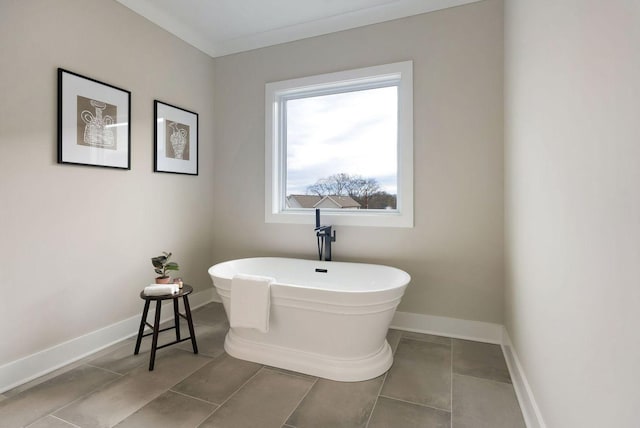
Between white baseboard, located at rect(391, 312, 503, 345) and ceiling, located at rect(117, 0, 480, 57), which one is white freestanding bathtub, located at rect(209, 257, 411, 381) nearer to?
white baseboard, located at rect(391, 312, 503, 345)

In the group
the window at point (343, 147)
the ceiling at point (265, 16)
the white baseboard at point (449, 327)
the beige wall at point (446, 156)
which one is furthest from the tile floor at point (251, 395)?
the ceiling at point (265, 16)

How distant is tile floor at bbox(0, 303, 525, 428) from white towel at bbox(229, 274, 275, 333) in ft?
1.06

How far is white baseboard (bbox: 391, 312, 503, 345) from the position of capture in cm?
264

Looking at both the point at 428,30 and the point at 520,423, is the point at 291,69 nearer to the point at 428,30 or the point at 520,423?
the point at 428,30

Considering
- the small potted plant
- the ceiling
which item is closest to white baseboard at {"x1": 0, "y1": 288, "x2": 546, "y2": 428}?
the small potted plant

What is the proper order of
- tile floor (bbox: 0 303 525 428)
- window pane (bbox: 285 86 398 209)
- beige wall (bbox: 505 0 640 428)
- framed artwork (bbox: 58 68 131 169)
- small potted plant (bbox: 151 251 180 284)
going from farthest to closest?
window pane (bbox: 285 86 398 209)
small potted plant (bbox: 151 251 180 284)
framed artwork (bbox: 58 68 131 169)
tile floor (bbox: 0 303 525 428)
beige wall (bbox: 505 0 640 428)

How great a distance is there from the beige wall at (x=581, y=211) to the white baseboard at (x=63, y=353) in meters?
2.88

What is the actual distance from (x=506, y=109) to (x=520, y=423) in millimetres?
2050

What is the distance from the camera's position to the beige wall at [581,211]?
2.73 feet

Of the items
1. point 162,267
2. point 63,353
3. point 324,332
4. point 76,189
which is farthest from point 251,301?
point 76,189

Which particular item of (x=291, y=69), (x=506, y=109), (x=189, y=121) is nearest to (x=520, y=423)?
(x=506, y=109)

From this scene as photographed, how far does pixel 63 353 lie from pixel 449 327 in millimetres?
2895

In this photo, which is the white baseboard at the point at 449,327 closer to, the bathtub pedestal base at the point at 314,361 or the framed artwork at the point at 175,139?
the bathtub pedestal base at the point at 314,361

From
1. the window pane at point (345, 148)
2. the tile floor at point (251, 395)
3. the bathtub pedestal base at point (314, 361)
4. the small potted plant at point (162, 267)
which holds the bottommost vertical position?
the tile floor at point (251, 395)
